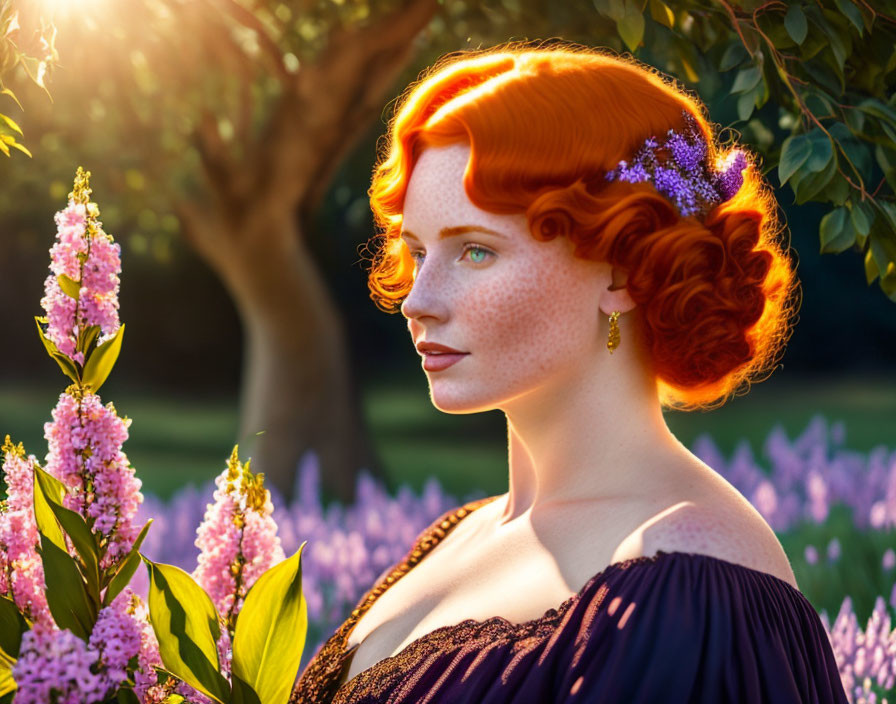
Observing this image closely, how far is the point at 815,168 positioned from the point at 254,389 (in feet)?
20.7

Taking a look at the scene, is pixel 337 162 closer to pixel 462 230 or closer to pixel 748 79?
pixel 748 79

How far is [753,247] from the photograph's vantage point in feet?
6.60

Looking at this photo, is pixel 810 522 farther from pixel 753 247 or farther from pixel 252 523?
pixel 252 523

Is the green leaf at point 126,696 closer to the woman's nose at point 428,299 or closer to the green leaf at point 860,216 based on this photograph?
the woman's nose at point 428,299

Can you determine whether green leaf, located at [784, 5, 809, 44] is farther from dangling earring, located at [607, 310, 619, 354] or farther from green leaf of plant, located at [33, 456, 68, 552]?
green leaf of plant, located at [33, 456, 68, 552]

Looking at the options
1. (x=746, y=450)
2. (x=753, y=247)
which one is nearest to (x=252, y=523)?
(x=753, y=247)

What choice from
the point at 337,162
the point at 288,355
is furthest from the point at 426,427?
the point at 337,162

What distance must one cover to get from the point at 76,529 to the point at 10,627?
0.21 meters

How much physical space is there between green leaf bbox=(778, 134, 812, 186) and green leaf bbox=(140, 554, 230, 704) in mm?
1307

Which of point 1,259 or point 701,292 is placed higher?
point 1,259

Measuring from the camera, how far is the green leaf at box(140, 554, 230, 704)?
1.73 metres

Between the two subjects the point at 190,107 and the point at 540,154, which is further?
the point at 190,107

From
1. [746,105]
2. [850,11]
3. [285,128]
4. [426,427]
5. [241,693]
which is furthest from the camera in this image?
[426,427]

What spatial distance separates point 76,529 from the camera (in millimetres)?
1655
